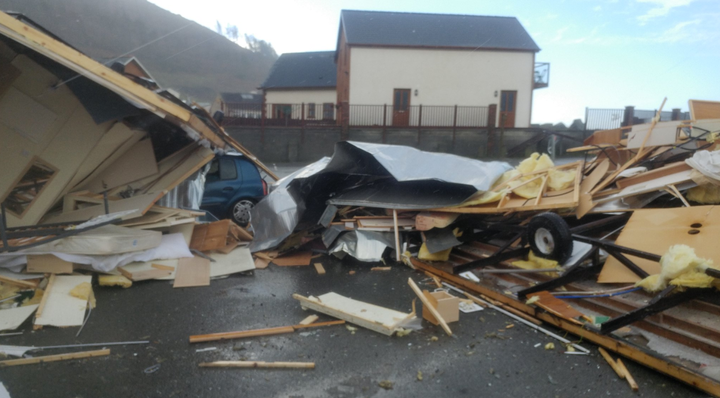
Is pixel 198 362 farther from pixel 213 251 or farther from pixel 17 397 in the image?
pixel 213 251

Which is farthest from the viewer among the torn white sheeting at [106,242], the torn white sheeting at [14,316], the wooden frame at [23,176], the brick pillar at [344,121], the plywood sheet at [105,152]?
the brick pillar at [344,121]

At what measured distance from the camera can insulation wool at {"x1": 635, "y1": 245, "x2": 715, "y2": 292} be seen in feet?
10.9

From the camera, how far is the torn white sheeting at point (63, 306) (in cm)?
409

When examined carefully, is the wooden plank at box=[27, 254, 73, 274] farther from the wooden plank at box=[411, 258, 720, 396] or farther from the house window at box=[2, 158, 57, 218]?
the wooden plank at box=[411, 258, 720, 396]

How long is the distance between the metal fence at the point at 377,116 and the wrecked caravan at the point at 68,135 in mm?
15699

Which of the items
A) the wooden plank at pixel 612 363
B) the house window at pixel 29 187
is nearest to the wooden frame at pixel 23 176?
the house window at pixel 29 187

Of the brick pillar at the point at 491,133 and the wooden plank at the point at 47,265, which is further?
the brick pillar at the point at 491,133

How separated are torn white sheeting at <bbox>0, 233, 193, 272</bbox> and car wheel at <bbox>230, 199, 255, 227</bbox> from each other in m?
2.19

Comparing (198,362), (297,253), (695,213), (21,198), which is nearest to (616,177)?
(695,213)

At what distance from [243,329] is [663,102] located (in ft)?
21.1

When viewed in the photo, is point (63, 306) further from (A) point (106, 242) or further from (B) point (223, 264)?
(B) point (223, 264)

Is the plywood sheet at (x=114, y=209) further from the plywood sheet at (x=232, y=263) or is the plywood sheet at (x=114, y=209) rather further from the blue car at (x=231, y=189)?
the blue car at (x=231, y=189)

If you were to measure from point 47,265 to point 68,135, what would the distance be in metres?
2.07

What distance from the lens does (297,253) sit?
22.7ft
